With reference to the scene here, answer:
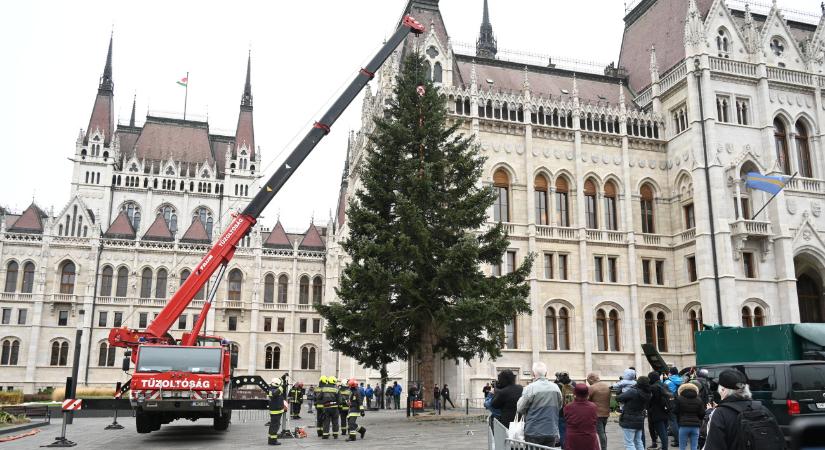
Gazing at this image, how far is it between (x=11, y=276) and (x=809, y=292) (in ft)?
198

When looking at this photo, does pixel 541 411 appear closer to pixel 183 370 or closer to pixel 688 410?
pixel 688 410

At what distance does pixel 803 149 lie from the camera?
4022cm

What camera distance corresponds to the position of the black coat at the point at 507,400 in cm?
1020

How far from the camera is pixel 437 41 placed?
3838 cm

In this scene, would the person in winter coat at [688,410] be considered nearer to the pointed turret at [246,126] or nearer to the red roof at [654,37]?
the red roof at [654,37]

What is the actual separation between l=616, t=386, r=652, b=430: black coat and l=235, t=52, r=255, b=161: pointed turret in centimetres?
7402

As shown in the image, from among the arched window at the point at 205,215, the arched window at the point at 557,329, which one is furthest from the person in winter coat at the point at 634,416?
the arched window at the point at 205,215

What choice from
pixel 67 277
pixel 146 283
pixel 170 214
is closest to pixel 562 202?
pixel 146 283

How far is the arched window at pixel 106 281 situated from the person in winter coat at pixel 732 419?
61170mm

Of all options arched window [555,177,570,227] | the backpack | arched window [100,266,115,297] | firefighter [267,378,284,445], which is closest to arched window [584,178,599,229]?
arched window [555,177,570,227]

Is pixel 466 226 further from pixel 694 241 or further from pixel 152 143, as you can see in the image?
pixel 152 143

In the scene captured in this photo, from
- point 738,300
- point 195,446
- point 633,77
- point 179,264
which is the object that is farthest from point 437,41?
point 179,264

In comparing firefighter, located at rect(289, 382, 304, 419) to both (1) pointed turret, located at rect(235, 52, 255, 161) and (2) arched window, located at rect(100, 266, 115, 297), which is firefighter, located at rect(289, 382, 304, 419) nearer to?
(2) arched window, located at rect(100, 266, 115, 297)

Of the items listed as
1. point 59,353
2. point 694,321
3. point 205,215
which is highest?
point 205,215
